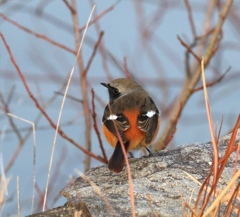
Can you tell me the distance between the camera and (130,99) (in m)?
4.85

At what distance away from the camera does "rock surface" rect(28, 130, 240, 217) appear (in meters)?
2.90

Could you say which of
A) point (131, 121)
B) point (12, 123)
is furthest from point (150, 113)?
point (12, 123)

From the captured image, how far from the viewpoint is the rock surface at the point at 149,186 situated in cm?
290

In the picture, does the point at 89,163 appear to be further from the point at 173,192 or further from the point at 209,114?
the point at 209,114

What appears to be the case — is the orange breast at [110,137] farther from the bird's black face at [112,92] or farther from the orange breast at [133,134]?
the bird's black face at [112,92]

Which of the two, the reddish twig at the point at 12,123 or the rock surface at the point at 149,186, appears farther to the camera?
the reddish twig at the point at 12,123

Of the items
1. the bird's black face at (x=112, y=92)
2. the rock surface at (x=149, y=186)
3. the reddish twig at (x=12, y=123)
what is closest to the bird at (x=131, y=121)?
the bird's black face at (x=112, y=92)

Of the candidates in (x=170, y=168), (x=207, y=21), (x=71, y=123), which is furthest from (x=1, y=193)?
(x=207, y=21)

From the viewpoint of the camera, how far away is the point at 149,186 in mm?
3326

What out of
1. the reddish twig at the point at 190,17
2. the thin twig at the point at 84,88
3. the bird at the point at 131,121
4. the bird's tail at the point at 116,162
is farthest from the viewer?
the reddish twig at the point at 190,17

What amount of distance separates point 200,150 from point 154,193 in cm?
84

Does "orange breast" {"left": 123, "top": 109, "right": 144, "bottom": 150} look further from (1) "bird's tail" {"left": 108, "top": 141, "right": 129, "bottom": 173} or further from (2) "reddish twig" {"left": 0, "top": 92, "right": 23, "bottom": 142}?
(2) "reddish twig" {"left": 0, "top": 92, "right": 23, "bottom": 142}

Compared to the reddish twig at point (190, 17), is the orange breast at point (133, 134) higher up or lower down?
Result: lower down

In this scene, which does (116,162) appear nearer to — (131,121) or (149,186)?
(149,186)
